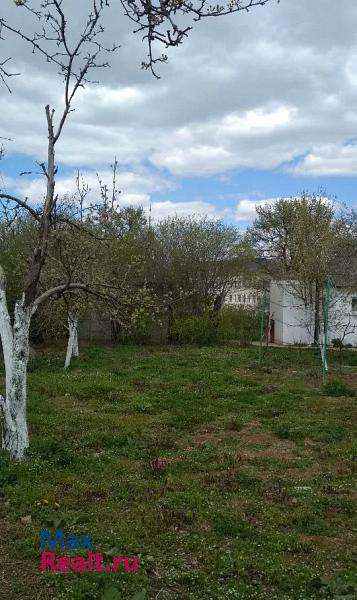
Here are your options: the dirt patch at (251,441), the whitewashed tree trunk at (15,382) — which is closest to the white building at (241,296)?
the dirt patch at (251,441)

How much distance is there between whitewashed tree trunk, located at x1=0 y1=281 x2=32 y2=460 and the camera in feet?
20.2

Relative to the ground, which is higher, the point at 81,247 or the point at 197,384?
the point at 81,247

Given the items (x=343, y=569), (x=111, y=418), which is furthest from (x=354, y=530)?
(x=111, y=418)

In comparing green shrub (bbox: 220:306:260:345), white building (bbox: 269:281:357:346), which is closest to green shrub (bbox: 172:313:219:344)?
green shrub (bbox: 220:306:260:345)

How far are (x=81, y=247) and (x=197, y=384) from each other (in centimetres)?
395

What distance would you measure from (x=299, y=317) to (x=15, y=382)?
17571 mm

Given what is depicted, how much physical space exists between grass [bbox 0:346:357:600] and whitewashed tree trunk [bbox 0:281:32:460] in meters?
0.28

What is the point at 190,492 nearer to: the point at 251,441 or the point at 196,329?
the point at 251,441

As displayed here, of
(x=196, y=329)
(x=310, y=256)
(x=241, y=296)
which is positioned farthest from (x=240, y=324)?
(x=310, y=256)

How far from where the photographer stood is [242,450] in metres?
6.98

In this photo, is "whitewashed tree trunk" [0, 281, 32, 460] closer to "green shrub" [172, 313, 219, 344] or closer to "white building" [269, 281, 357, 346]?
"white building" [269, 281, 357, 346]

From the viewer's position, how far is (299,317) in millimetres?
22359

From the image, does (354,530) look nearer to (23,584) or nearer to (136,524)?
(136,524)

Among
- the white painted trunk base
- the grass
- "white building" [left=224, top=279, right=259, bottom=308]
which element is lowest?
the grass
